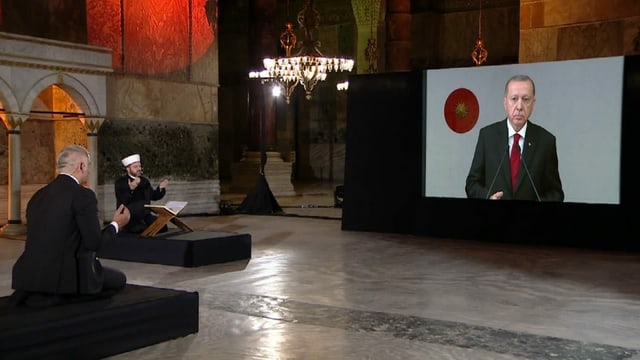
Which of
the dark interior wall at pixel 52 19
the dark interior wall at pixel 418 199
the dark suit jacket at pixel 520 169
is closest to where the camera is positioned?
the dark interior wall at pixel 418 199

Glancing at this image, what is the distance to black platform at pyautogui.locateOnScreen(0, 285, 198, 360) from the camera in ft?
13.2

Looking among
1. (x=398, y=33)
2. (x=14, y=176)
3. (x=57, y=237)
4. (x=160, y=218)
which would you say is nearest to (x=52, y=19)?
(x=14, y=176)

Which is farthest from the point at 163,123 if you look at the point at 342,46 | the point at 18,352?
the point at 342,46

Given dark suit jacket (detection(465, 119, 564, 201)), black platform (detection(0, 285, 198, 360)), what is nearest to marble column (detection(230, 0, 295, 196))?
dark suit jacket (detection(465, 119, 564, 201))

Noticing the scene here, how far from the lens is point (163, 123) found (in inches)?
533

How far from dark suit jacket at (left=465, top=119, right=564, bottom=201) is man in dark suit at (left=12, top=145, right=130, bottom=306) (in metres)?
6.64

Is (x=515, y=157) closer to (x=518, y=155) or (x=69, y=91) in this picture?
(x=518, y=155)

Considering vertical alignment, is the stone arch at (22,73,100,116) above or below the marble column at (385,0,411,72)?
below

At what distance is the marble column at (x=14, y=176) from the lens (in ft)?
35.0

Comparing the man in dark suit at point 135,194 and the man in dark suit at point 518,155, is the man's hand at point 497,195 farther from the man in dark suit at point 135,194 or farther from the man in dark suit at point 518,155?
the man in dark suit at point 135,194

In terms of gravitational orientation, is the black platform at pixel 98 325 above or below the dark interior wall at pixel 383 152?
below

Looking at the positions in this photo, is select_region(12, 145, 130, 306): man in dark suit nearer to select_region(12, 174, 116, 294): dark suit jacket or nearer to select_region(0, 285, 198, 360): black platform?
select_region(12, 174, 116, 294): dark suit jacket

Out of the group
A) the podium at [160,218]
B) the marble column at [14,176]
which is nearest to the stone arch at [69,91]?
the marble column at [14,176]

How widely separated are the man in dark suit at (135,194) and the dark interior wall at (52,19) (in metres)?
4.62
